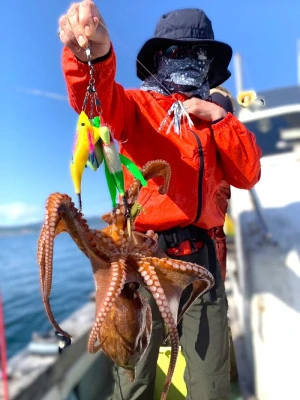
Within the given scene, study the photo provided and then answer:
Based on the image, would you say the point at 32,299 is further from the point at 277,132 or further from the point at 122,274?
the point at 122,274

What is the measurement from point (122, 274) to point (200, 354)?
1.56 m

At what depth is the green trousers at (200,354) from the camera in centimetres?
258

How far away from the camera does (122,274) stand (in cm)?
135

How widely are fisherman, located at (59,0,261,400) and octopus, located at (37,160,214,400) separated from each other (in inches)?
27.4

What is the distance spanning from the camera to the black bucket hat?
240 cm

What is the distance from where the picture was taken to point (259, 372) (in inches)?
127

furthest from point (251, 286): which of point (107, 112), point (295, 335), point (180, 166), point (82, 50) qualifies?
point (82, 50)

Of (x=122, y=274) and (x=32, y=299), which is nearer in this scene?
(x=122, y=274)

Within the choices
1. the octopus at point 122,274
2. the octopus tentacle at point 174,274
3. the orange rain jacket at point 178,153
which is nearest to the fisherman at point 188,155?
the orange rain jacket at point 178,153

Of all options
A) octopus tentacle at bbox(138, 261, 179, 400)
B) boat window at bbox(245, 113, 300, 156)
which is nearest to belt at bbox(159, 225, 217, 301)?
octopus tentacle at bbox(138, 261, 179, 400)

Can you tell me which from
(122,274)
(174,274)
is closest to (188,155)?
(174,274)

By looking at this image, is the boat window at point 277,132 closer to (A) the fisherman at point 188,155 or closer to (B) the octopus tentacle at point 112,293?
(A) the fisherman at point 188,155

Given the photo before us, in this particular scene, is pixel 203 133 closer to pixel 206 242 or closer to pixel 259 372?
pixel 206 242

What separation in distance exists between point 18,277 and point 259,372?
2522 centimetres
